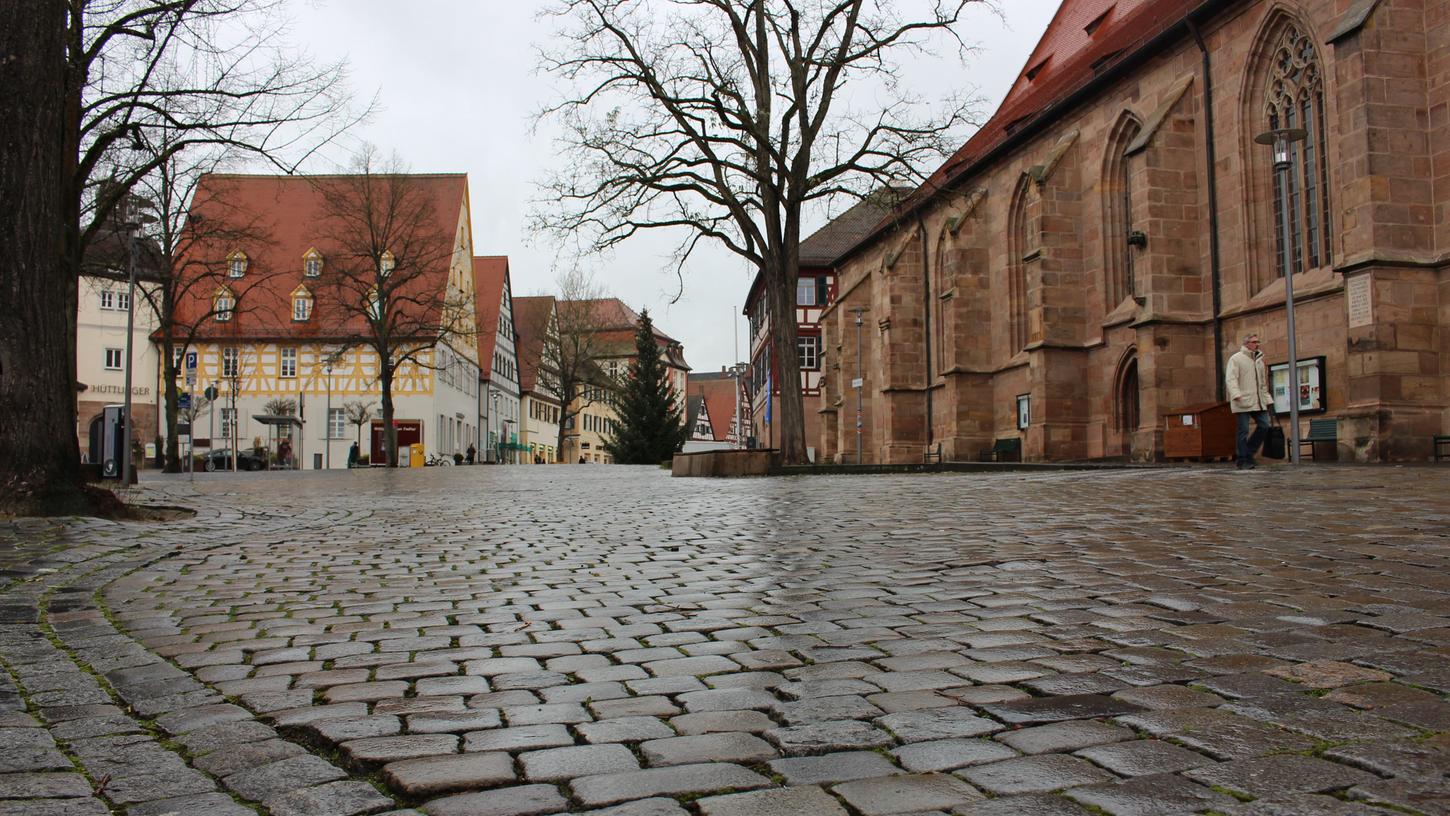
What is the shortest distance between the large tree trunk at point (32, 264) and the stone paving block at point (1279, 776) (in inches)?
378

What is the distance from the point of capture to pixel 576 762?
8.50 ft

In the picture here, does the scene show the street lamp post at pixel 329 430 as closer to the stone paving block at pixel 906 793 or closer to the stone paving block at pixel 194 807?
the stone paving block at pixel 194 807

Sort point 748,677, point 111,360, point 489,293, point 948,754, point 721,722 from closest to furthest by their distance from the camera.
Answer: point 948,754, point 721,722, point 748,677, point 111,360, point 489,293

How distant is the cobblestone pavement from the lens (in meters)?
2.37

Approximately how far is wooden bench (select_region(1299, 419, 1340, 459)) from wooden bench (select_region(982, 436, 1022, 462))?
1091cm

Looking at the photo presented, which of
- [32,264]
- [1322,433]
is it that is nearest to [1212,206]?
[1322,433]

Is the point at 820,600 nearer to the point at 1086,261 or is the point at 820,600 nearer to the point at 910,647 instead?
the point at 910,647

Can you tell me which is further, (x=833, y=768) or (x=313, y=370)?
(x=313, y=370)

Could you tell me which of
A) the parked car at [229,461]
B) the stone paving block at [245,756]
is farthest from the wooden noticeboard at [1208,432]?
the parked car at [229,461]

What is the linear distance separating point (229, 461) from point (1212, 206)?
143 feet

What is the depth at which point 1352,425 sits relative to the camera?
17828 mm

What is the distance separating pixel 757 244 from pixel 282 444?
32.1 meters

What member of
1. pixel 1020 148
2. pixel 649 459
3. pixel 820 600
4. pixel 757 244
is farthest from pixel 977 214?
pixel 820 600

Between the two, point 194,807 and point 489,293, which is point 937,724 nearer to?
point 194,807
